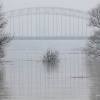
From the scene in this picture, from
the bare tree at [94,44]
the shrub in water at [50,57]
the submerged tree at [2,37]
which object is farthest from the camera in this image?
the bare tree at [94,44]

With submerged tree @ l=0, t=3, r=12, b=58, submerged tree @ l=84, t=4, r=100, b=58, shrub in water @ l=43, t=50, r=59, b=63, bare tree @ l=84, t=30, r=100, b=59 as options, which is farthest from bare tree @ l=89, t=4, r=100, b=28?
submerged tree @ l=0, t=3, r=12, b=58

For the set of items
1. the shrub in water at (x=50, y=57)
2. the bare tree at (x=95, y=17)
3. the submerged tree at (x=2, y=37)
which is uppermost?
the bare tree at (x=95, y=17)

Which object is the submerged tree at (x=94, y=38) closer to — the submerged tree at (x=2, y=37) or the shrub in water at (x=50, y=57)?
the shrub in water at (x=50, y=57)

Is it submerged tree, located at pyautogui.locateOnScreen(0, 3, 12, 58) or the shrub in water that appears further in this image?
the shrub in water

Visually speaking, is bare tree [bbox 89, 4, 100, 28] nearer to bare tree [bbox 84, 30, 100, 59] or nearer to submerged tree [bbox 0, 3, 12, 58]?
bare tree [bbox 84, 30, 100, 59]

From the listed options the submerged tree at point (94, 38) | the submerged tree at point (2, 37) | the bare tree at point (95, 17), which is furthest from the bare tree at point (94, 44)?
the submerged tree at point (2, 37)

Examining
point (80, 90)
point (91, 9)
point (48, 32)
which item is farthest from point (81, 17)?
point (80, 90)

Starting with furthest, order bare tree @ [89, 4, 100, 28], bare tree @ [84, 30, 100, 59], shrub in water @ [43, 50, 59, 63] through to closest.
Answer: bare tree @ [89, 4, 100, 28]
bare tree @ [84, 30, 100, 59]
shrub in water @ [43, 50, 59, 63]

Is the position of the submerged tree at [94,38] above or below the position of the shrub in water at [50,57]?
above

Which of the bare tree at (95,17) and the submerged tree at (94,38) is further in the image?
the bare tree at (95,17)

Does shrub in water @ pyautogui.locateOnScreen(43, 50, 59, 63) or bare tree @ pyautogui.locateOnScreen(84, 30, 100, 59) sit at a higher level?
bare tree @ pyautogui.locateOnScreen(84, 30, 100, 59)

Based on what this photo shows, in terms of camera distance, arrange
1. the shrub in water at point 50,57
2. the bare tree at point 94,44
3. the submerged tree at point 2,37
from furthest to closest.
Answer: the bare tree at point 94,44 → the shrub in water at point 50,57 → the submerged tree at point 2,37

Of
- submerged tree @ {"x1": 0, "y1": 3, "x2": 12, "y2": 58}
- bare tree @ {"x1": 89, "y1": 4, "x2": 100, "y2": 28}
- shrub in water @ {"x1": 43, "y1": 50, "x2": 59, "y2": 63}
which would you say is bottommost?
shrub in water @ {"x1": 43, "y1": 50, "x2": 59, "y2": 63}

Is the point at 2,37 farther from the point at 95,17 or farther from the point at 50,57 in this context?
the point at 95,17
